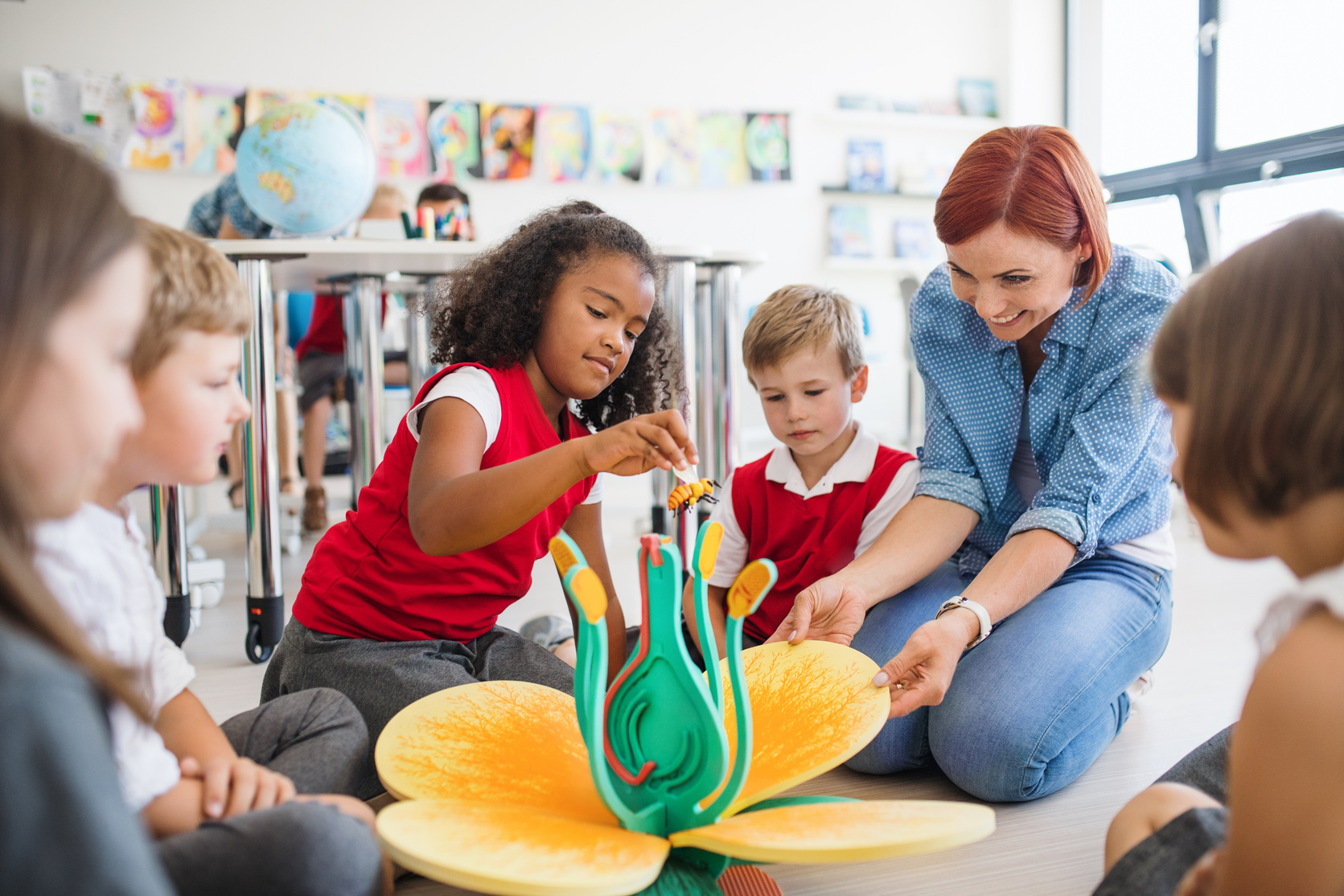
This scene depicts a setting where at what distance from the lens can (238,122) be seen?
12.6 ft

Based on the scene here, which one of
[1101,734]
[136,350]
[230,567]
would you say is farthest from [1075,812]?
[230,567]

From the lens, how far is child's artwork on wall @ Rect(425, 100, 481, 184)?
4086 mm

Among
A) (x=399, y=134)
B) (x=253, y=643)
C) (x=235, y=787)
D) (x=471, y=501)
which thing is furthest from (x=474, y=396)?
(x=399, y=134)

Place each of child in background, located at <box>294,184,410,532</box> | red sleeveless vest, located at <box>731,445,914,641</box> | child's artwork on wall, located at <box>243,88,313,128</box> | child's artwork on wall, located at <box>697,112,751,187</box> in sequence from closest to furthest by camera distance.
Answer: red sleeveless vest, located at <box>731,445,914,641</box> → child in background, located at <box>294,184,410,532</box> → child's artwork on wall, located at <box>243,88,313,128</box> → child's artwork on wall, located at <box>697,112,751,187</box>

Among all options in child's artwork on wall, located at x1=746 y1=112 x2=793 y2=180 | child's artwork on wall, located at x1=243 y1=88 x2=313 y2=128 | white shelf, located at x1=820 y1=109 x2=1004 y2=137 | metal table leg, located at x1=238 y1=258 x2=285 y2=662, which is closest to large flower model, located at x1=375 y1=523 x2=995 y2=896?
metal table leg, located at x1=238 y1=258 x2=285 y2=662

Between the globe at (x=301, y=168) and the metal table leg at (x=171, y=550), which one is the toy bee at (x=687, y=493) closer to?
the metal table leg at (x=171, y=550)

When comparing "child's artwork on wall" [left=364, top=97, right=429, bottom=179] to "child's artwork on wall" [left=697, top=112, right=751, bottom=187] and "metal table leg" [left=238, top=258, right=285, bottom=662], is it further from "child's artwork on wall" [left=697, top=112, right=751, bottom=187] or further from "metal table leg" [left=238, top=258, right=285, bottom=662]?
"metal table leg" [left=238, top=258, right=285, bottom=662]

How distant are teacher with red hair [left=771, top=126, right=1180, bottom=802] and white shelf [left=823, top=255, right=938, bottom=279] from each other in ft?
11.2

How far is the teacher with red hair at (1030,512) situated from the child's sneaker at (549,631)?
1.88ft

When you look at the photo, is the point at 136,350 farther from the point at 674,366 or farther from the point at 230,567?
the point at 230,567

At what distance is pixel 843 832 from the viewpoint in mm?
657

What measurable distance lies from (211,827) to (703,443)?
4.93 ft

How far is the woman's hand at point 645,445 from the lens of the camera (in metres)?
0.86

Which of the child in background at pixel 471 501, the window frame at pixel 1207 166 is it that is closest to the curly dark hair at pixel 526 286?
the child in background at pixel 471 501
